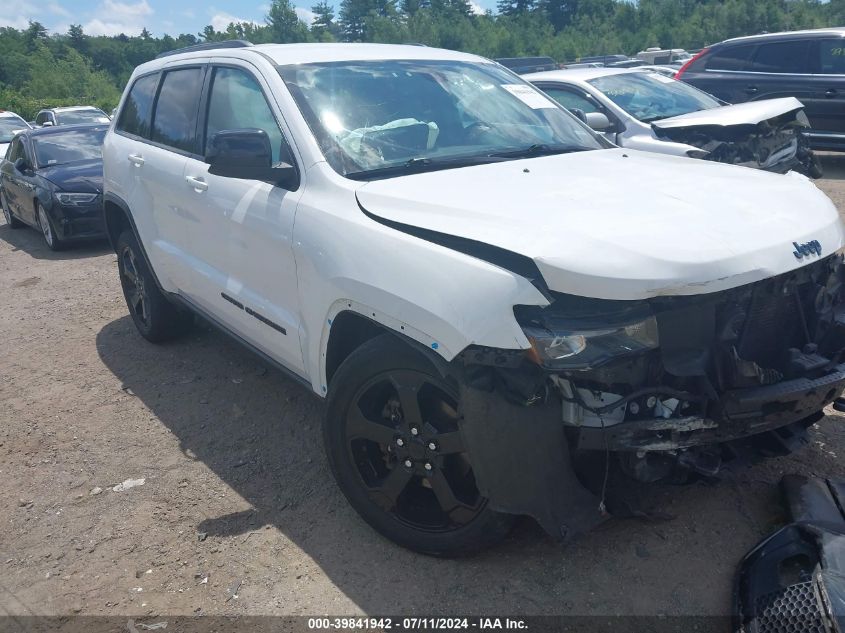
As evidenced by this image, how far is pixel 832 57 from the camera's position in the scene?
10344 mm

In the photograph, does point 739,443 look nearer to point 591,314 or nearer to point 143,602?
point 591,314

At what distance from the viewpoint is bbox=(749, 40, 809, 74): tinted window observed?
10.5 metres

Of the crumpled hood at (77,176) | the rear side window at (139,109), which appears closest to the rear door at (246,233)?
the rear side window at (139,109)

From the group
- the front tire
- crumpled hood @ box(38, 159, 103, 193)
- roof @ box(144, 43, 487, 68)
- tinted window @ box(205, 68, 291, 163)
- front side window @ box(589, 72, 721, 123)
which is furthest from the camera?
crumpled hood @ box(38, 159, 103, 193)

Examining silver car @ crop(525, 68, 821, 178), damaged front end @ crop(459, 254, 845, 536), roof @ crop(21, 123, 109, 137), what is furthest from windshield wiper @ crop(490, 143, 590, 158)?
roof @ crop(21, 123, 109, 137)

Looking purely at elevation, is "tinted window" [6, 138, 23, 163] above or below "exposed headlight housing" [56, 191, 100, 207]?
above

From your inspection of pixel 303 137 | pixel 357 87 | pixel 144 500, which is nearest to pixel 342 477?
→ pixel 144 500

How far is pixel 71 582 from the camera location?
3109 mm

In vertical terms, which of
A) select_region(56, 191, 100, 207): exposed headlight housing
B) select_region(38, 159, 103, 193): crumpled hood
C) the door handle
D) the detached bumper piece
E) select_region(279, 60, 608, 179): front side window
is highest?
select_region(279, 60, 608, 179): front side window

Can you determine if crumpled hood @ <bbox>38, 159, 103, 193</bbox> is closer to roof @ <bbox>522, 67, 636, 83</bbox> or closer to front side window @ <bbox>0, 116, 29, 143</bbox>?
roof @ <bbox>522, 67, 636, 83</bbox>

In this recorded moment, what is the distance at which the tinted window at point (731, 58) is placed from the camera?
35.7 ft

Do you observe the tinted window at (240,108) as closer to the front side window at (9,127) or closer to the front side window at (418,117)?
the front side window at (418,117)

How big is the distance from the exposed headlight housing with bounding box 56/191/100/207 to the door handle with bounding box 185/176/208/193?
19.6ft

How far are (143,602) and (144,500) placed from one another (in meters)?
0.77
